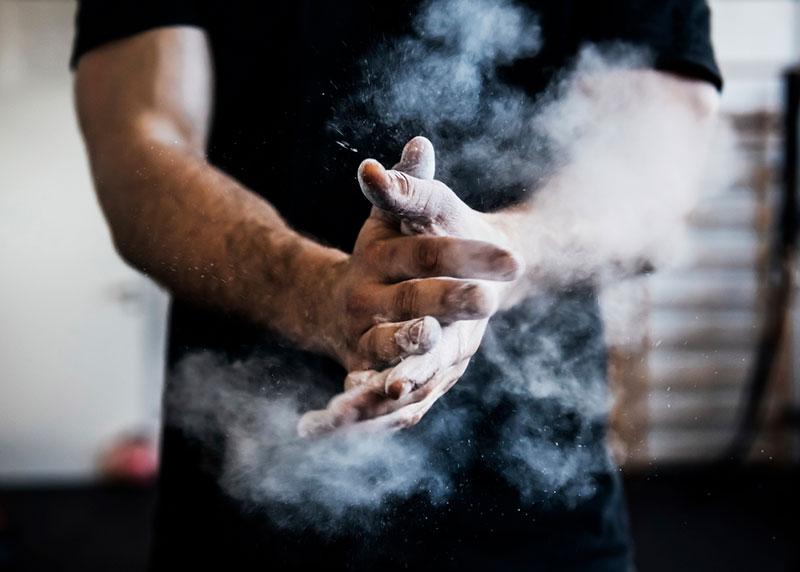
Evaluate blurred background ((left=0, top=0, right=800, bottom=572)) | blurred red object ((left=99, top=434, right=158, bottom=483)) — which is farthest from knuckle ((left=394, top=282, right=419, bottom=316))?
blurred red object ((left=99, top=434, right=158, bottom=483))

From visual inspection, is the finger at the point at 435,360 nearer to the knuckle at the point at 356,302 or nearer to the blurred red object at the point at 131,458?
the knuckle at the point at 356,302

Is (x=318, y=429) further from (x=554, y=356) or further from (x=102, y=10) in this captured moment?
(x=102, y=10)

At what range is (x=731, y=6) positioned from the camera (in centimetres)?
98

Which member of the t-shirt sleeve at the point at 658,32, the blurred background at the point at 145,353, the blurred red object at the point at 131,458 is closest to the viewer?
the t-shirt sleeve at the point at 658,32

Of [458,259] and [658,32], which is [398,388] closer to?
[458,259]

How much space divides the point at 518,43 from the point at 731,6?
0.72m

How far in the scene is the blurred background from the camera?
0.99 metres

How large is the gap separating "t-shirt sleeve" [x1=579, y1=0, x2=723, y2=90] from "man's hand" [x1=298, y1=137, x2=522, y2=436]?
0.24 metres

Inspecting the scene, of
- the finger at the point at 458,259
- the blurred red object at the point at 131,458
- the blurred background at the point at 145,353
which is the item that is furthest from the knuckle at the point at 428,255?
the blurred red object at the point at 131,458

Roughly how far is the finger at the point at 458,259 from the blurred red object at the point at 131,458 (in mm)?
2754

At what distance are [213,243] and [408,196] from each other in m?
0.16

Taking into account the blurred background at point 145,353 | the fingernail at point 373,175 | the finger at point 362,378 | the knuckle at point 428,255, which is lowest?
the blurred background at point 145,353

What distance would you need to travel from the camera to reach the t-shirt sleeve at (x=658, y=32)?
0.48 metres

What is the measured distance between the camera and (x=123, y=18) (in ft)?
1.72
